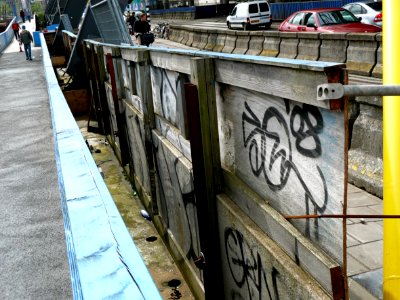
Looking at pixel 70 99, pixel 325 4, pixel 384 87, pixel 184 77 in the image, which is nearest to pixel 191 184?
pixel 184 77

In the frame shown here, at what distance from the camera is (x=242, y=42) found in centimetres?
2197

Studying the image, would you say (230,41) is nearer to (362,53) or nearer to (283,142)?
(362,53)

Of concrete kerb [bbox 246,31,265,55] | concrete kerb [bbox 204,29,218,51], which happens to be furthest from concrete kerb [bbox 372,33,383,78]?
concrete kerb [bbox 204,29,218,51]

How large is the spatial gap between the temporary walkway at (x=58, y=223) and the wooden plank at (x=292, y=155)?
1.07 metres

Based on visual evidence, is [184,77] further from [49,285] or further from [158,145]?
[49,285]

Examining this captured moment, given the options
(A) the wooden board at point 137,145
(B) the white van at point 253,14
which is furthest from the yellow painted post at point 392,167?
(B) the white van at point 253,14

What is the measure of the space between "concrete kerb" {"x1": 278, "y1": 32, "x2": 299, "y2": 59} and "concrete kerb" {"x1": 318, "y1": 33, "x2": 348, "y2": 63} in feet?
6.54

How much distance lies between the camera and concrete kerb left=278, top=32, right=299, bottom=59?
16594 millimetres

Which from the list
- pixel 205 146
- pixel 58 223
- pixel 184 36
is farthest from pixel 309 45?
pixel 184 36

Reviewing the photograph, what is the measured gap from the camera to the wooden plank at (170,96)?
4.44 m

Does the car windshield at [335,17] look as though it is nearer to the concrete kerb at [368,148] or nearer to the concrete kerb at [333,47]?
the concrete kerb at [333,47]

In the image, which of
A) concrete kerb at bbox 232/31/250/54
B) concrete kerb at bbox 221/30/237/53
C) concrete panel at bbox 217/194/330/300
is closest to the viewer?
concrete panel at bbox 217/194/330/300

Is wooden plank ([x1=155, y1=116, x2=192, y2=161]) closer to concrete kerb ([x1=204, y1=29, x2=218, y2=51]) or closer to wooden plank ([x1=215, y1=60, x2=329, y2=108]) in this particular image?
wooden plank ([x1=215, y1=60, x2=329, y2=108])

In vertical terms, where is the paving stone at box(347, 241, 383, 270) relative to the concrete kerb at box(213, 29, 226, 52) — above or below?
below
